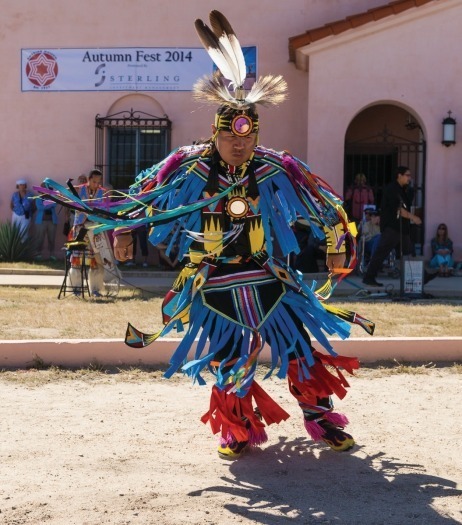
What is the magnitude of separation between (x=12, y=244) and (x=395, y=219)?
7.40m

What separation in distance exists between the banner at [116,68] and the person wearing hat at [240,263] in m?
12.2

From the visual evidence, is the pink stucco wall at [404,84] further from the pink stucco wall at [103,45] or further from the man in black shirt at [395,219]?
the man in black shirt at [395,219]

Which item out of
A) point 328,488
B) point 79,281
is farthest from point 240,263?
point 79,281

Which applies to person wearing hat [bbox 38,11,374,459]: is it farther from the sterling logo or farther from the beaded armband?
the sterling logo

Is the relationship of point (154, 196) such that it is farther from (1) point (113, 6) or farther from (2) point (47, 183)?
(1) point (113, 6)

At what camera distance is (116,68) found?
16.8m

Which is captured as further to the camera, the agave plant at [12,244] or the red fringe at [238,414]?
the agave plant at [12,244]

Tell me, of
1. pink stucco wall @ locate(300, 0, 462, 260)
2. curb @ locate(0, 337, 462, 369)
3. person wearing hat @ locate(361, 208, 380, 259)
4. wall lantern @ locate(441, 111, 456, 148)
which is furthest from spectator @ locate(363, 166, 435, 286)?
curb @ locate(0, 337, 462, 369)

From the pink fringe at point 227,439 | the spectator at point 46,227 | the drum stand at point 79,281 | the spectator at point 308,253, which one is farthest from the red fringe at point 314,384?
the spectator at point 46,227

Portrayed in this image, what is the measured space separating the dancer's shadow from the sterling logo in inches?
534

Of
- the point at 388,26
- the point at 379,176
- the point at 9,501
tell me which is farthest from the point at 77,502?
the point at 379,176

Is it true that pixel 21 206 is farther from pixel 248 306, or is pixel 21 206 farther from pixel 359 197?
pixel 248 306

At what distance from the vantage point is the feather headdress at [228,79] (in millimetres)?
4699

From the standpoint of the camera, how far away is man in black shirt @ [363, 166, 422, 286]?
1166 centimetres
